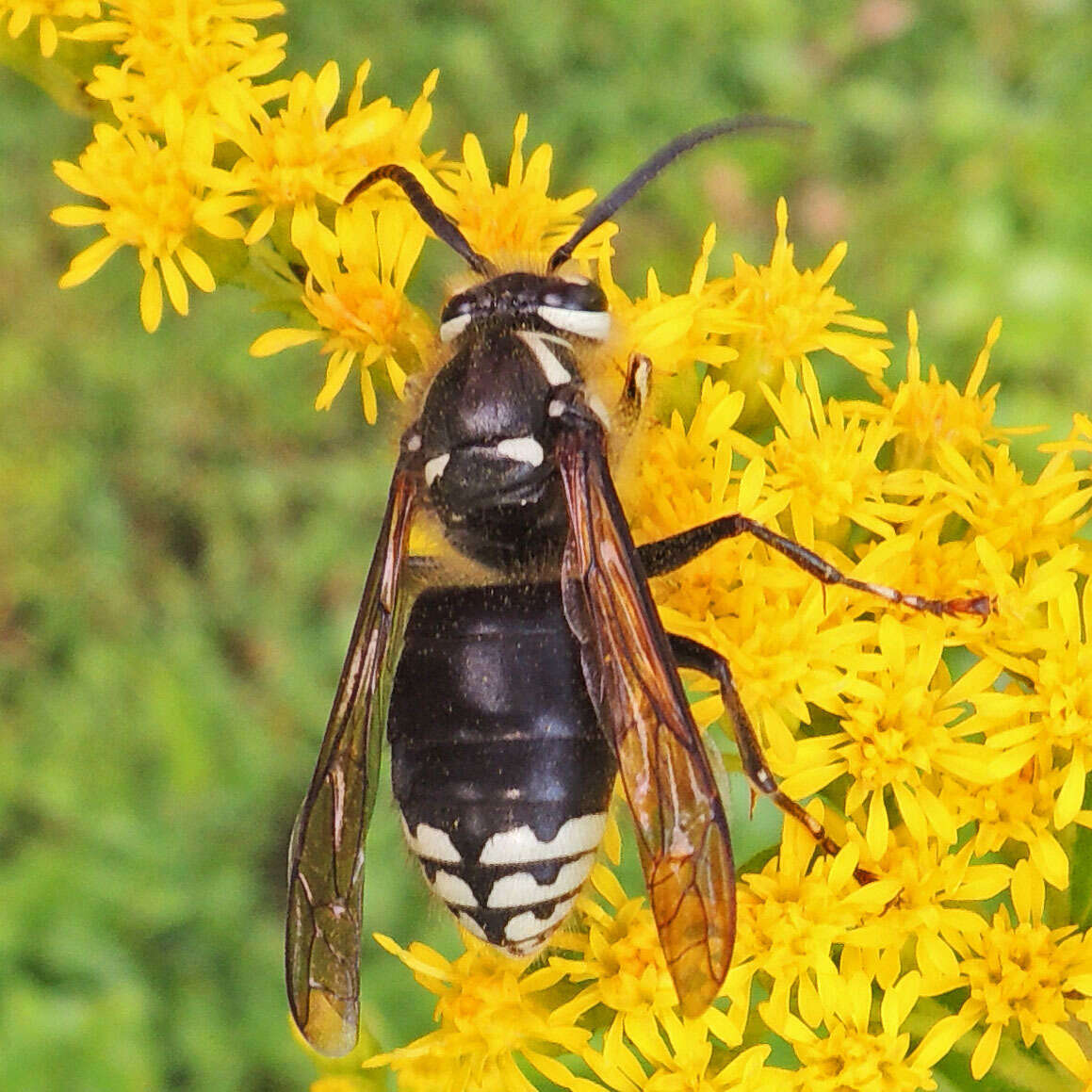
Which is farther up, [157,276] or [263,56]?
[263,56]

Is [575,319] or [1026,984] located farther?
[575,319]

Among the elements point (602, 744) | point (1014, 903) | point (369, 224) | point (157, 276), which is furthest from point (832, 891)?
point (157, 276)

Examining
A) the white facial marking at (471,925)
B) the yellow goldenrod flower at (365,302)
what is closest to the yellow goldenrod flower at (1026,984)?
the white facial marking at (471,925)

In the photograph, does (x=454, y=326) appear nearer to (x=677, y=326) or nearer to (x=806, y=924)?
(x=677, y=326)

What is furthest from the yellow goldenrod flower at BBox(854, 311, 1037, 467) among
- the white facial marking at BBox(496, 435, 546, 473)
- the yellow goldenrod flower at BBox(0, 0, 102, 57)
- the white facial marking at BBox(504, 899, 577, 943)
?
the yellow goldenrod flower at BBox(0, 0, 102, 57)

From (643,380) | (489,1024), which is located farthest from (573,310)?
(489,1024)

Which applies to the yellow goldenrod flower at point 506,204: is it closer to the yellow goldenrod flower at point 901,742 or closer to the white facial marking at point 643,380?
the white facial marking at point 643,380

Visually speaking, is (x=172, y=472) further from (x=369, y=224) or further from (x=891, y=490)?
(x=891, y=490)

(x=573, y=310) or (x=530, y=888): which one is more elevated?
(x=573, y=310)
